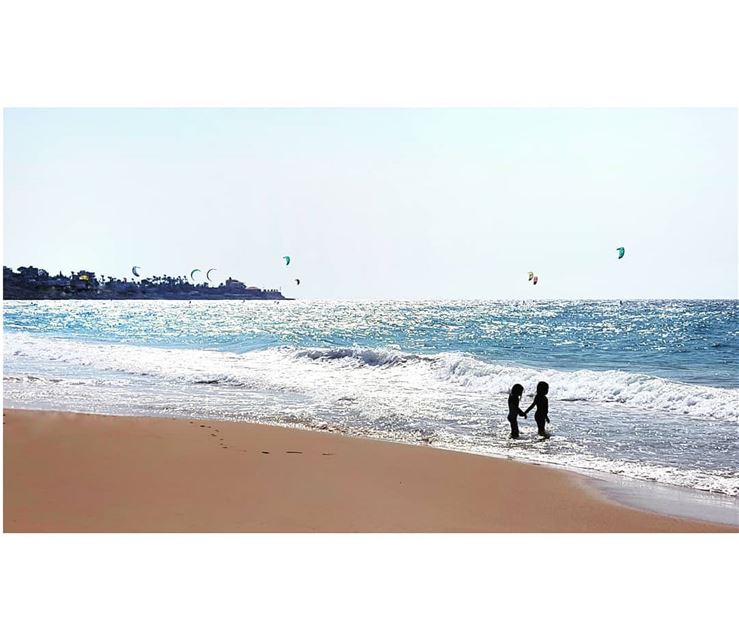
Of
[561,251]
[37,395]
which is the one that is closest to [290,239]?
[561,251]

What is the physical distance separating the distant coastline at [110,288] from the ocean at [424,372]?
48cm

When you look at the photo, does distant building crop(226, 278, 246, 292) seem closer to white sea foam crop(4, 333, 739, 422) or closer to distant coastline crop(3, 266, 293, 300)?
distant coastline crop(3, 266, 293, 300)

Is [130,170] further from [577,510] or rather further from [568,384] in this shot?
[568,384]

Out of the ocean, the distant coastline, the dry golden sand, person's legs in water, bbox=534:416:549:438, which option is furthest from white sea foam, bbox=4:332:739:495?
the distant coastline

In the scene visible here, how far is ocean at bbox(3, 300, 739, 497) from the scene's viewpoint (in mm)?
4953

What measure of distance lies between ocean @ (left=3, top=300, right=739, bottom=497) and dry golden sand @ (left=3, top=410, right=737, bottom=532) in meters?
0.64

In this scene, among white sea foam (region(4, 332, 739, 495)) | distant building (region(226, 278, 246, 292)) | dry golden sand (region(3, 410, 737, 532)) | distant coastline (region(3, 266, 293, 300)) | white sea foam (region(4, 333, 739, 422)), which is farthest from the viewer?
white sea foam (region(4, 333, 739, 422))

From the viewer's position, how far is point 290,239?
542cm

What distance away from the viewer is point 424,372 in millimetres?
8977

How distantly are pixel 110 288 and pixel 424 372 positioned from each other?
434 cm

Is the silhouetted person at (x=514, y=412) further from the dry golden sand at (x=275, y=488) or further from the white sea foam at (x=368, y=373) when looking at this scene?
the white sea foam at (x=368, y=373)

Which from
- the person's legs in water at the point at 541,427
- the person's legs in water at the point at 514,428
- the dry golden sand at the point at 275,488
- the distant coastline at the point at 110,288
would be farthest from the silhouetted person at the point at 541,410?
the distant coastline at the point at 110,288

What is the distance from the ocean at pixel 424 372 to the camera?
4.95 meters

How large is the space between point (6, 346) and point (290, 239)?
23.6 feet
